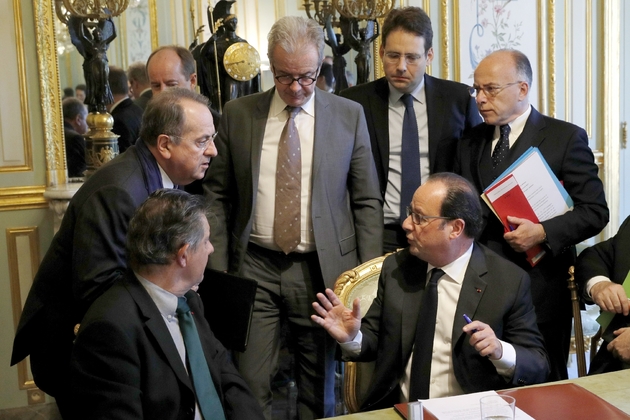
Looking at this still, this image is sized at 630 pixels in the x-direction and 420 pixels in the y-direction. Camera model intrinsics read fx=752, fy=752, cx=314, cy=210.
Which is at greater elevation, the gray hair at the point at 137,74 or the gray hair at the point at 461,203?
the gray hair at the point at 137,74

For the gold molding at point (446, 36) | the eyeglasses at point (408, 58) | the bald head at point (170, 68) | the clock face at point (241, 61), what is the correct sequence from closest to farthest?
the eyeglasses at point (408, 58), the bald head at point (170, 68), the clock face at point (241, 61), the gold molding at point (446, 36)

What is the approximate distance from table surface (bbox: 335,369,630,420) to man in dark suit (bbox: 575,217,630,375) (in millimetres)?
424

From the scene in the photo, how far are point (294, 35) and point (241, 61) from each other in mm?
1181

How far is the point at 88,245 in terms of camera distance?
2.03m

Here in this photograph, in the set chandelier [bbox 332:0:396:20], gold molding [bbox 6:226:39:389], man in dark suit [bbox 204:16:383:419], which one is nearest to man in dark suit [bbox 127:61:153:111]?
gold molding [bbox 6:226:39:389]

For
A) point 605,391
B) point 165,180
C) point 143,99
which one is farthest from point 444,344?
point 143,99

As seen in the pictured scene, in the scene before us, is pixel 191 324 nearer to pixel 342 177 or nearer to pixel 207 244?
pixel 207 244

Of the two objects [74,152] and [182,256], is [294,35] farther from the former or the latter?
[74,152]

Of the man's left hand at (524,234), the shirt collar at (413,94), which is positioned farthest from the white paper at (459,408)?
the shirt collar at (413,94)

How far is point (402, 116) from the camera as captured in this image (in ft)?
9.74

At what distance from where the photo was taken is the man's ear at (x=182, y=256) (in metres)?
1.86

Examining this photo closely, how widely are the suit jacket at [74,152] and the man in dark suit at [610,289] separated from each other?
2.48 metres

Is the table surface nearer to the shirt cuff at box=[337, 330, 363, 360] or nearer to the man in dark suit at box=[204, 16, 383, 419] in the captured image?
the shirt cuff at box=[337, 330, 363, 360]

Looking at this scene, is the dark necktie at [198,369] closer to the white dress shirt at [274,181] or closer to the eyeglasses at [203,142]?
the eyeglasses at [203,142]
